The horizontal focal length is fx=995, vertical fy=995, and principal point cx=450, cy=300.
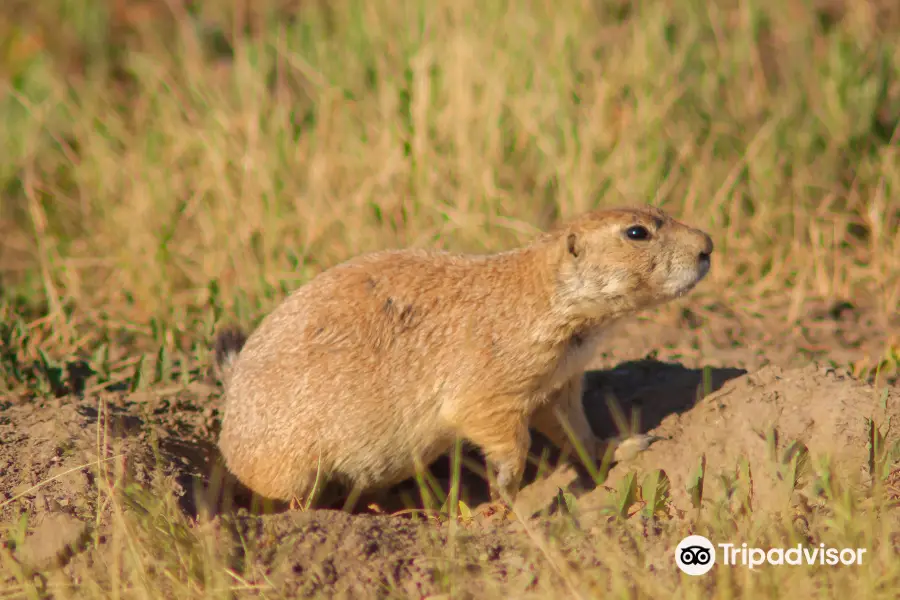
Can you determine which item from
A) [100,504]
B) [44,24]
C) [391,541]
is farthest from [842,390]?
[44,24]

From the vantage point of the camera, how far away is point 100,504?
10.5 feet

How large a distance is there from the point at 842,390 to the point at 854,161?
89.3 inches

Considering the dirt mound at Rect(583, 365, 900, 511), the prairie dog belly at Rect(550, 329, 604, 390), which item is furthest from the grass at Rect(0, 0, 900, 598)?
the prairie dog belly at Rect(550, 329, 604, 390)

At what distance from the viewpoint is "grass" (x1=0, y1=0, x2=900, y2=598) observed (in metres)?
5.18

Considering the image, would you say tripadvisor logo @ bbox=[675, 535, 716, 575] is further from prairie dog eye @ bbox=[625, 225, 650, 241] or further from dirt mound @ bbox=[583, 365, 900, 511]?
prairie dog eye @ bbox=[625, 225, 650, 241]

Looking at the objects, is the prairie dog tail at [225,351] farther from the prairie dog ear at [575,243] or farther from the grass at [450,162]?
the prairie dog ear at [575,243]

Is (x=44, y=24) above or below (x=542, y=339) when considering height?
above

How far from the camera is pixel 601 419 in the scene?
4484 mm

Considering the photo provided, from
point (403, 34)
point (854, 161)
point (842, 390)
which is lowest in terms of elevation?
point (842, 390)

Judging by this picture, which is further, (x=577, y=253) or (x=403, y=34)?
(x=403, y=34)

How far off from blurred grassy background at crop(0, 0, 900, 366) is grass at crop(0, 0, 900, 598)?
0.02 m

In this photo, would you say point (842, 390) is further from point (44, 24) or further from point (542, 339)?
point (44, 24)

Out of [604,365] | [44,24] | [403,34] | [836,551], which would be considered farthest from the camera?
[44,24]

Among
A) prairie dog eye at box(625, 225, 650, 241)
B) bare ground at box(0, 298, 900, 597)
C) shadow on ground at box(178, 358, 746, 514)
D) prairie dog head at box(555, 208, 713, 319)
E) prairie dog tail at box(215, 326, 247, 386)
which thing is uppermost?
prairie dog eye at box(625, 225, 650, 241)
